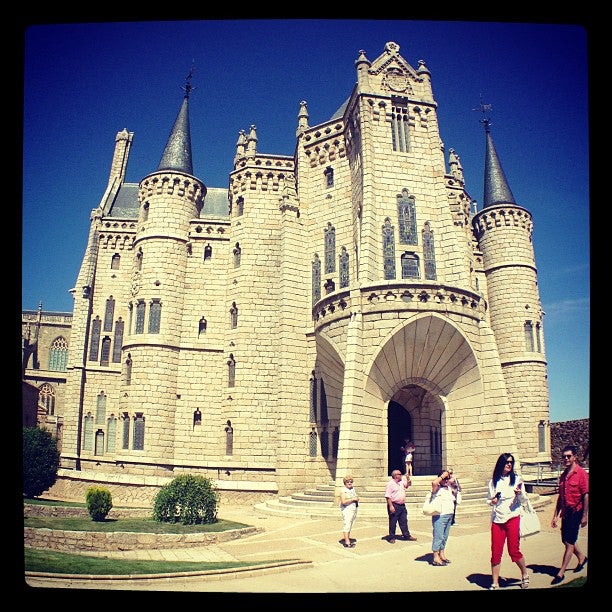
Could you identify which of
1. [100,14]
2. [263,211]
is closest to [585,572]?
[100,14]

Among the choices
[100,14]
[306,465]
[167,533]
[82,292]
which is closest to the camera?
[100,14]

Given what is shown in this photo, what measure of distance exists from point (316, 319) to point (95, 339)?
15.3 metres

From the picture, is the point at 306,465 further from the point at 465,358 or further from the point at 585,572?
the point at 585,572

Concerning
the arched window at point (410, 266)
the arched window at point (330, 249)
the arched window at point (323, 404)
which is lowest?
the arched window at point (323, 404)

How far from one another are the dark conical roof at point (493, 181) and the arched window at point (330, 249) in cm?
1054

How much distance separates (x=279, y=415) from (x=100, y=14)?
15923mm

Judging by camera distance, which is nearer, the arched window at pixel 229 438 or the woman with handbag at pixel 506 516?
the woman with handbag at pixel 506 516

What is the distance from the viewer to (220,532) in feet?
38.9

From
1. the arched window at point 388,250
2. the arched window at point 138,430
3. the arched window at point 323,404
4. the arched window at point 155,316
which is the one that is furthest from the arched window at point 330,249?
the arched window at point 138,430

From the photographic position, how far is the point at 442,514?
8.38m

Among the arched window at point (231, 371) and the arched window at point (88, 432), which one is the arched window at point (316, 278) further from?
the arched window at point (88, 432)

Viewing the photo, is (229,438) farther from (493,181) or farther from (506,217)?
(493,181)

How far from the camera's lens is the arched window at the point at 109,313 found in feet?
93.2

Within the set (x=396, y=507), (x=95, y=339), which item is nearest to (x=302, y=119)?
(x=95, y=339)
